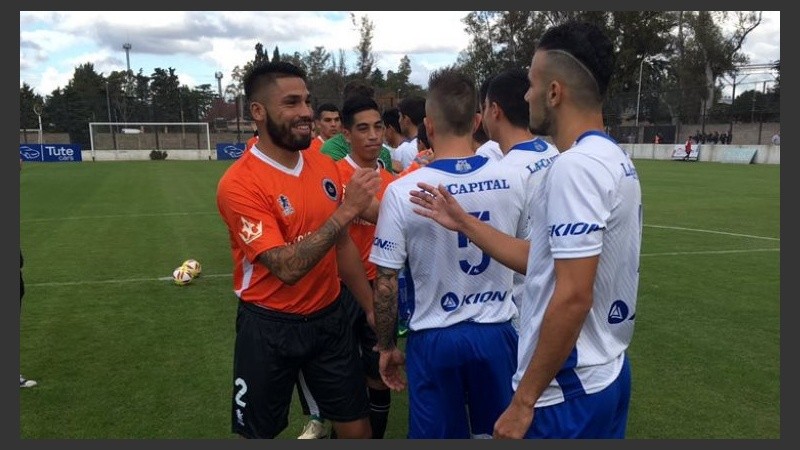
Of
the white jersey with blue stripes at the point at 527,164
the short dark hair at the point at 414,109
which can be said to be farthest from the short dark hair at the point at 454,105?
the short dark hair at the point at 414,109

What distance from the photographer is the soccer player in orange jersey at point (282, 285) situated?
3178 mm

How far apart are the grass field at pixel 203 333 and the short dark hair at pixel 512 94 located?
2499mm

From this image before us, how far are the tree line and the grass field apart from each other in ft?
104

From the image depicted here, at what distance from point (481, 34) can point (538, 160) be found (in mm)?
73668

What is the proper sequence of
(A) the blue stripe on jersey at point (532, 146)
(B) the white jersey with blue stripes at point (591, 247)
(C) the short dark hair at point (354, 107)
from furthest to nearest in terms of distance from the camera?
1. (C) the short dark hair at point (354, 107)
2. (A) the blue stripe on jersey at point (532, 146)
3. (B) the white jersey with blue stripes at point (591, 247)

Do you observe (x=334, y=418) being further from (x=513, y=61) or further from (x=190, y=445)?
(x=513, y=61)

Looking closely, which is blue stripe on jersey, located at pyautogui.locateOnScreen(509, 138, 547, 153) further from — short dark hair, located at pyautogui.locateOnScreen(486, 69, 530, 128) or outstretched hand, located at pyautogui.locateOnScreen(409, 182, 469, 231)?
outstretched hand, located at pyautogui.locateOnScreen(409, 182, 469, 231)

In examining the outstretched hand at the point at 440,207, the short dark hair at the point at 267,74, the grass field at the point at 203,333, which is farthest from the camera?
the grass field at the point at 203,333

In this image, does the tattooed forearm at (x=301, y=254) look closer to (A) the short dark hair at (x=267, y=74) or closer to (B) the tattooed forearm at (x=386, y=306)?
(B) the tattooed forearm at (x=386, y=306)

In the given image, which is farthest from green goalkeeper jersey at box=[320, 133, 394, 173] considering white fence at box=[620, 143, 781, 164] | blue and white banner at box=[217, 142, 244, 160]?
blue and white banner at box=[217, 142, 244, 160]

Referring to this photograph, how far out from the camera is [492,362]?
299cm

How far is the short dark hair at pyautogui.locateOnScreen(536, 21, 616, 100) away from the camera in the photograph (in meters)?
2.08

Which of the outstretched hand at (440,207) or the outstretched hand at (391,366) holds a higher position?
the outstretched hand at (440,207)

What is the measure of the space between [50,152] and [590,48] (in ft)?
151
